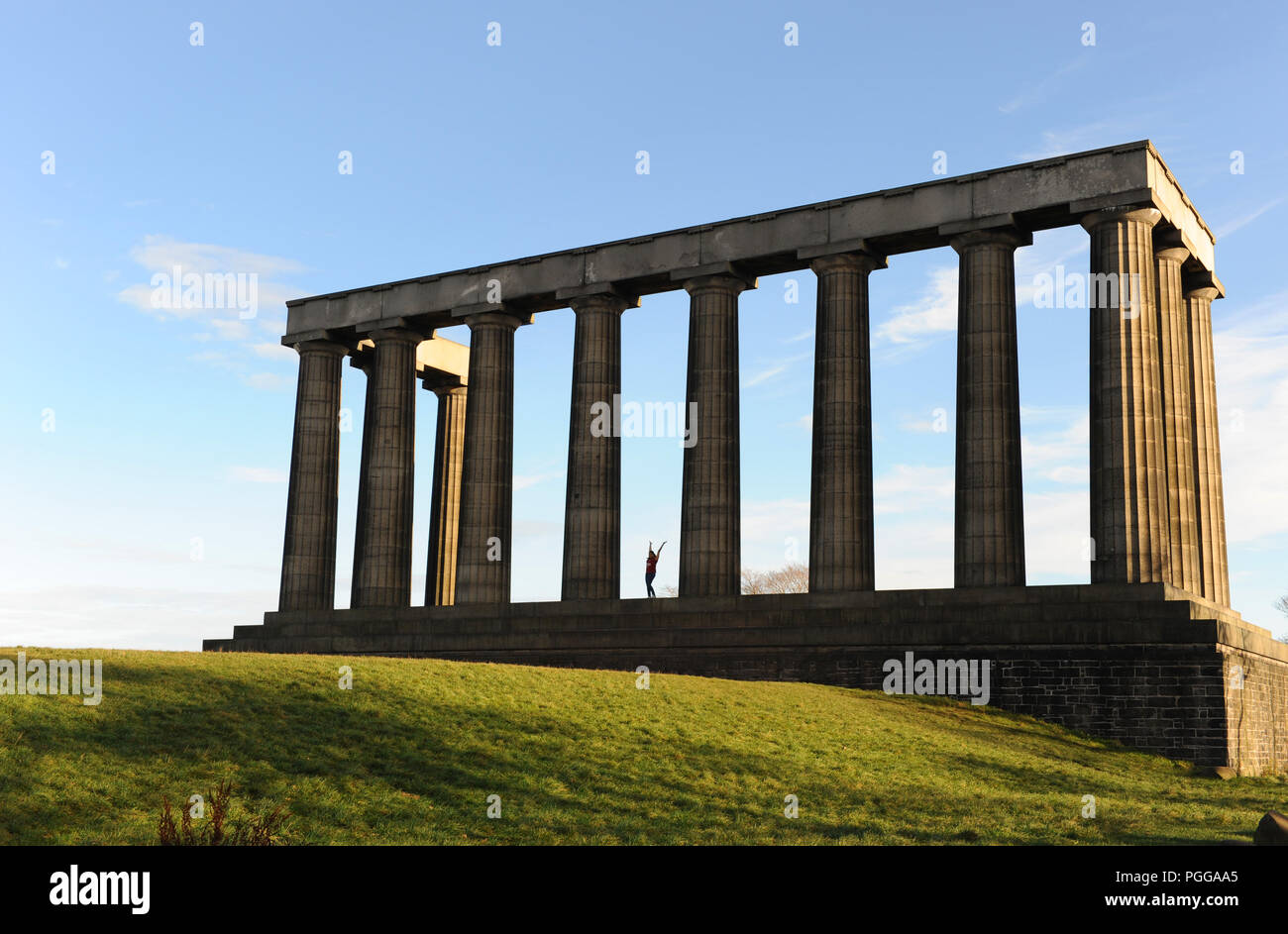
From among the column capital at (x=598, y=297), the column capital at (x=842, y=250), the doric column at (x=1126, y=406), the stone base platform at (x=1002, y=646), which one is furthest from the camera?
the column capital at (x=598, y=297)

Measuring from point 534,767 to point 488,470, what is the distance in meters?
33.4

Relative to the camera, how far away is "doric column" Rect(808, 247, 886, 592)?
160 feet

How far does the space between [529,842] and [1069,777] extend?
16991 mm

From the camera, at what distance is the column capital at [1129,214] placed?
151 feet

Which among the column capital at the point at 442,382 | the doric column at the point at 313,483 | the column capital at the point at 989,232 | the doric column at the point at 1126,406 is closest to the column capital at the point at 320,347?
the doric column at the point at 313,483

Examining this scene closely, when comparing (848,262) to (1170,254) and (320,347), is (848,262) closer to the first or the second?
(1170,254)

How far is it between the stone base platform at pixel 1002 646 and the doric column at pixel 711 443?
199 centimetres

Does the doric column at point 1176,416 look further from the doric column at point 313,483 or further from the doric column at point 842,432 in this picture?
the doric column at point 313,483

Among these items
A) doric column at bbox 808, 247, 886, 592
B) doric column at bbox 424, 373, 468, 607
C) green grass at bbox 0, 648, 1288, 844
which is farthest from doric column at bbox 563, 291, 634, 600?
green grass at bbox 0, 648, 1288, 844

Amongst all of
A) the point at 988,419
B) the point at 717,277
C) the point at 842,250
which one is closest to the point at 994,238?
the point at 842,250

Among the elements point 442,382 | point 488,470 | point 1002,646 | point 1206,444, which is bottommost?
point 1002,646

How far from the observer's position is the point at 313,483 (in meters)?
64.2

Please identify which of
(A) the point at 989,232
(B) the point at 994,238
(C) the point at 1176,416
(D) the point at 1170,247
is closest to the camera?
(B) the point at 994,238
